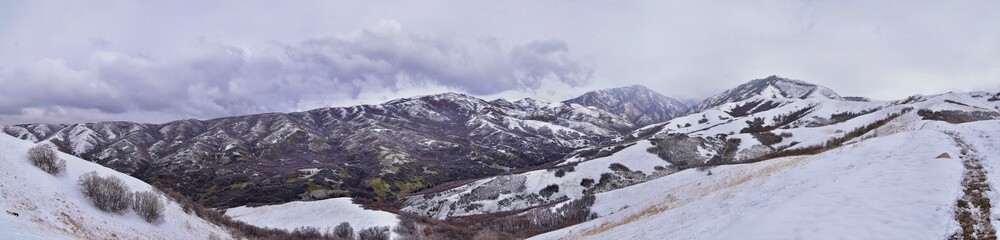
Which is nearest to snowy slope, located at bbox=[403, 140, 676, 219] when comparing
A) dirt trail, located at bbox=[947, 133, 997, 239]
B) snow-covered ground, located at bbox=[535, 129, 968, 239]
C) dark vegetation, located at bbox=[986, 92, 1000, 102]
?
snow-covered ground, located at bbox=[535, 129, 968, 239]

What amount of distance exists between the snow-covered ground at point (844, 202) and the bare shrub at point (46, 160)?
29.1m

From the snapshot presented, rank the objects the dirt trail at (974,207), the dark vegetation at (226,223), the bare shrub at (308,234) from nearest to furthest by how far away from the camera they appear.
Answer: the dirt trail at (974,207) < the dark vegetation at (226,223) < the bare shrub at (308,234)

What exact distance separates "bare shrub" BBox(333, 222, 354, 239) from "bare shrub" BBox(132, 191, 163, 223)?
780 inches

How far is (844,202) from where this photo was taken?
1716 centimetres

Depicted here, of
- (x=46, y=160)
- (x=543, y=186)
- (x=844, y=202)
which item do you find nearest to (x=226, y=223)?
(x=46, y=160)

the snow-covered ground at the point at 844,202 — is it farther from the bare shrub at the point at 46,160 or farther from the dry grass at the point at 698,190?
the bare shrub at the point at 46,160

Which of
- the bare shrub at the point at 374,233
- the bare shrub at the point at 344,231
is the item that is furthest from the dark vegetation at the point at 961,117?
the bare shrub at the point at 344,231

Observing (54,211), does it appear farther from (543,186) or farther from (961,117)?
(961,117)

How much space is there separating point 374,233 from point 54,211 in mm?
27923

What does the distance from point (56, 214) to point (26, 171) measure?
170 inches

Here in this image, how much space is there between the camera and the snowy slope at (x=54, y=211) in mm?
17828

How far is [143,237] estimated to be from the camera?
24812 millimetres

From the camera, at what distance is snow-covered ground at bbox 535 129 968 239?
14.1 metres

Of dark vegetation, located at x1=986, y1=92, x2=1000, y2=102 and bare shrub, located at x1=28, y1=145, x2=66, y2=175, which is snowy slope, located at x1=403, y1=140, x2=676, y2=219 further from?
dark vegetation, located at x1=986, y1=92, x2=1000, y2=102
